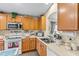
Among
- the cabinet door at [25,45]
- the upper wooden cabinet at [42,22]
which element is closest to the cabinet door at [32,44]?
the cabinet door at [25,45]

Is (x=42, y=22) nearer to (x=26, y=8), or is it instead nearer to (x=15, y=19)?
(x=26, y=8)

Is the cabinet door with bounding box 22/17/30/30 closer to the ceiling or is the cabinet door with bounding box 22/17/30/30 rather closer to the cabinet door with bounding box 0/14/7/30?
the ceiling

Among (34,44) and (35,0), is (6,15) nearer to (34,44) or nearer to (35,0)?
(34,44)

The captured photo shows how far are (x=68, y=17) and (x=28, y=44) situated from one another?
266 cm

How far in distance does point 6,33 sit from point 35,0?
2973 millimetres

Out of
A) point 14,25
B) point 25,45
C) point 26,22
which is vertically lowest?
point 25,45

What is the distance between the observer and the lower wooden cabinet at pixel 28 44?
155 inches

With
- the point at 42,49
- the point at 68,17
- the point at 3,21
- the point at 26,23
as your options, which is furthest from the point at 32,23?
the point at 68,17

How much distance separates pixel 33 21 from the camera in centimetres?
381

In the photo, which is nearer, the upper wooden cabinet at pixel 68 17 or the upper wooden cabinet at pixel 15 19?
the upper wooden cabinet at pixel 68 17

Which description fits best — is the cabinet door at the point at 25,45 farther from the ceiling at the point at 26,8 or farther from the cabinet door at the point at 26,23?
the ceiling at the point at 26,8

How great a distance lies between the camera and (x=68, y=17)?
5.43 ft

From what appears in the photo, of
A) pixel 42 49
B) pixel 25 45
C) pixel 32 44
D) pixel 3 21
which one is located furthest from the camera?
pixel 32 44

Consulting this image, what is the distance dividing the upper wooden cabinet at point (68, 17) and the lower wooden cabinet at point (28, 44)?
7.25ft
